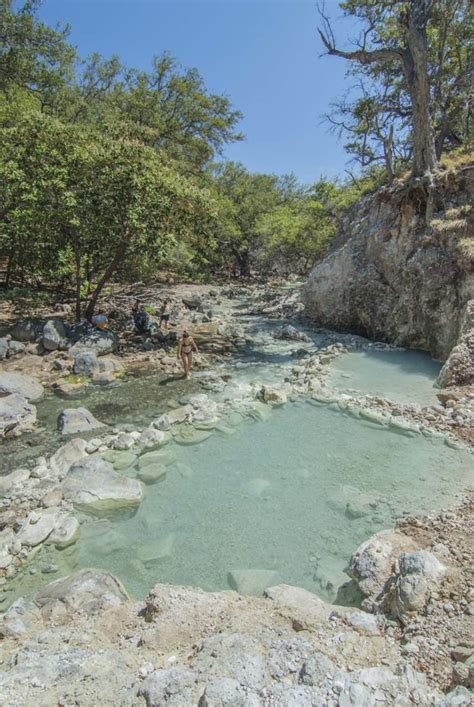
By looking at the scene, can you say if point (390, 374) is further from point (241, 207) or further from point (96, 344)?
point (241, 207)

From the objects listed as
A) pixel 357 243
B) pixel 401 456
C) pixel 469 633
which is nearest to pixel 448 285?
pixel 357 243

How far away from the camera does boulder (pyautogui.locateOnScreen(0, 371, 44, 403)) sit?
11.0 m

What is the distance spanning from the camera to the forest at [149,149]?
46.2ft

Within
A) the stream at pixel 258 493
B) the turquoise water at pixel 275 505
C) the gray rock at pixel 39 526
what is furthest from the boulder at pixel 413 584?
the gray rock at pixel 39 526

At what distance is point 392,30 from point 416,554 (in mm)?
24926

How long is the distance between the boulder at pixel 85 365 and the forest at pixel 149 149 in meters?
4.30

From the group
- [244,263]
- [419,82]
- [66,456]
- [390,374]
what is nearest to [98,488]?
[66,456]

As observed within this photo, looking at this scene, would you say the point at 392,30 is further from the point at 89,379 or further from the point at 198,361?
the point at 89,379

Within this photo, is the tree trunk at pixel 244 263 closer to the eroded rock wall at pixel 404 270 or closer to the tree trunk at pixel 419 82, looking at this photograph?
the eroded rock wall at pixel 404 270

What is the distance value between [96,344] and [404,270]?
12784 mm

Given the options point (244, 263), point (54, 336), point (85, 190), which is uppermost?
point (85, 190)

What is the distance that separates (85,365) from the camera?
1298cm

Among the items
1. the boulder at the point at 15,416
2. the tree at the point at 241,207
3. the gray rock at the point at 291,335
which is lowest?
the boulder at the point at 15,416

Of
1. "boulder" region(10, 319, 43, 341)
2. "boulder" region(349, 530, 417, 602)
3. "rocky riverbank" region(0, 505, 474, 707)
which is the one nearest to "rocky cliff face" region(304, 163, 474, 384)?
"boulder" region(349, 530, 417, 602)
